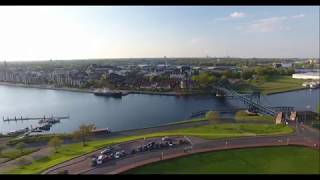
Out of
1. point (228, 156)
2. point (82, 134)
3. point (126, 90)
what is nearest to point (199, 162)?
point (228, 156)

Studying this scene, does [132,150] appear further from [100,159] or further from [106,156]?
[100,159]

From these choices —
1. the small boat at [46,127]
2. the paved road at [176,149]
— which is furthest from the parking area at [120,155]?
the small boat at [46,127]

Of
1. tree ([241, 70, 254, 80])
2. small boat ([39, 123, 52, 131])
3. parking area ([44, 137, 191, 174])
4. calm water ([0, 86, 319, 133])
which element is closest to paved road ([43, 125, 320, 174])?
parking area ([44, 137, 191, 174])

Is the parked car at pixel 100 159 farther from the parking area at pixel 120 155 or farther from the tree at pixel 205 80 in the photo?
the tree at pixel 205 80

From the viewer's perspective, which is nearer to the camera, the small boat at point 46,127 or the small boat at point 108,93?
the small boat at point 46,127

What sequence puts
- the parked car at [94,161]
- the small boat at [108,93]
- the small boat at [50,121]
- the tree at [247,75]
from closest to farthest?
the parked car at [94,161] < the small boat at [50,121] < the small boat at [108,93] < the tree at [247,75]
